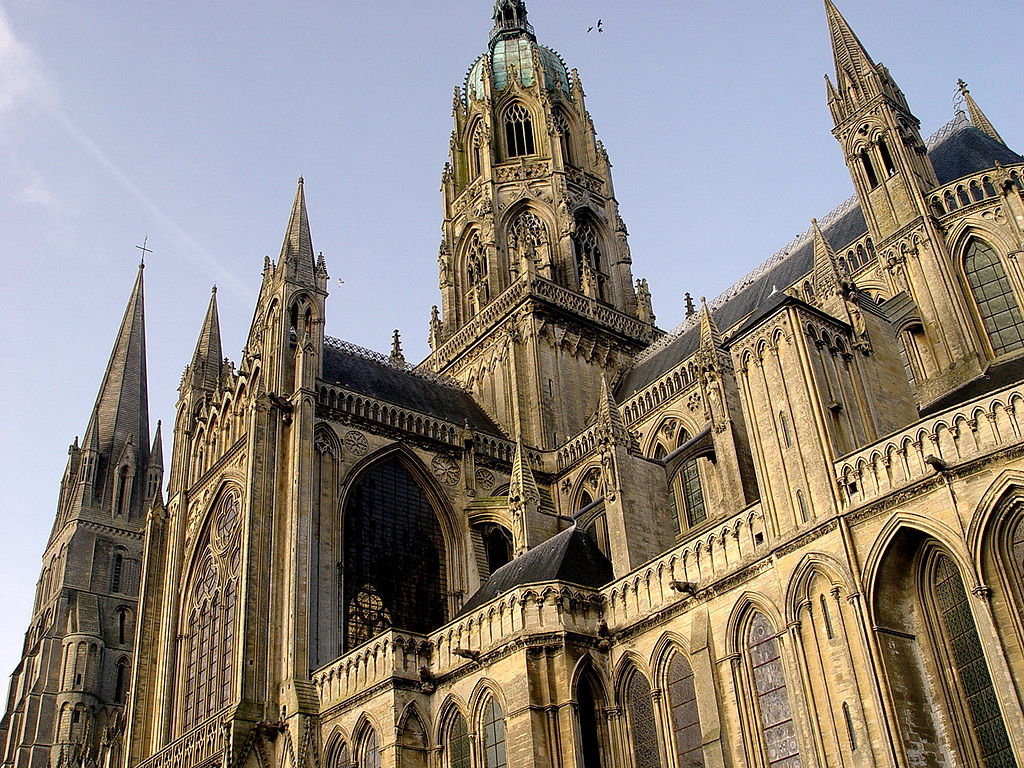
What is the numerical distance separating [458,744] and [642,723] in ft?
13.2

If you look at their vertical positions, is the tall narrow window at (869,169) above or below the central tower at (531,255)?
below

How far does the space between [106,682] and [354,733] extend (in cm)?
2572

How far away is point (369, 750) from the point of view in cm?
2305

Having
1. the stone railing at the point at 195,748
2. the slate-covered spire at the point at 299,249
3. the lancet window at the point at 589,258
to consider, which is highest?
the lancet window at the point at 589,258

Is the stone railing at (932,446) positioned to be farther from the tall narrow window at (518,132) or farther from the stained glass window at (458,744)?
the tall narrow window at (518,132)

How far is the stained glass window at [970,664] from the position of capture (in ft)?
49.9

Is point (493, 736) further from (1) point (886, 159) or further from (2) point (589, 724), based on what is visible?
(1) point (886, 159)

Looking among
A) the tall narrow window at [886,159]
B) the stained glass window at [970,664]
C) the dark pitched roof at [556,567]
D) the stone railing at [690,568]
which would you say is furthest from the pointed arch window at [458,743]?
the tall narrow window at [886,159]

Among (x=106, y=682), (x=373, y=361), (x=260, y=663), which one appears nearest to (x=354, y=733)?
(x=260, y=663)

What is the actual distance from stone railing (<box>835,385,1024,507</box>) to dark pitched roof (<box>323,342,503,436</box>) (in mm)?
17399

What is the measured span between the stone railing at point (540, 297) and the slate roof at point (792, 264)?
5.58ft

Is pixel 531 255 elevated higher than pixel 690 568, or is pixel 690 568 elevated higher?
pixel 531 255

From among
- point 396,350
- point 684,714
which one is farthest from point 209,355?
point 684,714

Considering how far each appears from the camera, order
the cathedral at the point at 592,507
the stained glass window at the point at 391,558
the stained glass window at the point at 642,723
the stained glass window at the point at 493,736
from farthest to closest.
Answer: the stained glass window at the point at 391,558 → the stained glass window at the point at 493,736 → the stained glass window at the point at 642,723 → the cathedral at the point at 592,507
